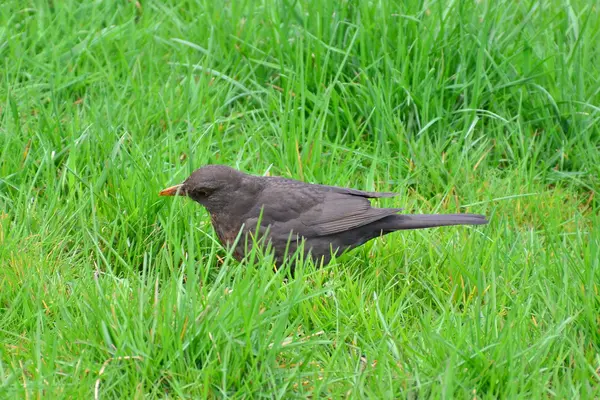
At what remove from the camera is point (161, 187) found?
161 inches

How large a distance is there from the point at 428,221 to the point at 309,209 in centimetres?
53

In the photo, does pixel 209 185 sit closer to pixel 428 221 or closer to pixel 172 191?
pixel 172 191

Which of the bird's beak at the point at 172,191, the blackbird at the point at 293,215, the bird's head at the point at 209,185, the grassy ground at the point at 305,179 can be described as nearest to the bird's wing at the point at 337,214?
the blackbird at the point at 293,215

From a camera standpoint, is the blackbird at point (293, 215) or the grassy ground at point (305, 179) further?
the blackbird at point (293, 215)

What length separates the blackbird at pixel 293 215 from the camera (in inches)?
157

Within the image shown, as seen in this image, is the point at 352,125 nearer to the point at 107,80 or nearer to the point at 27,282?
the point at 107,80

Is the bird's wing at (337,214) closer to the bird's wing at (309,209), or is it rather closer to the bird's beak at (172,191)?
the bird's wing at (309,209)

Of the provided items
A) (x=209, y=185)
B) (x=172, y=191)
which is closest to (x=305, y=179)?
(x=209, y=185)

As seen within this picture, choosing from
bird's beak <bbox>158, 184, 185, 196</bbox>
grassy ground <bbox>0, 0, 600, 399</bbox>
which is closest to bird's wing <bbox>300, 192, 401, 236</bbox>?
grassy ground <bbox>0, 0, 600, 399</bbox>

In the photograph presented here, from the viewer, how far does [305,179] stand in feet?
15.0

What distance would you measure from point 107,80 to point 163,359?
235 cm

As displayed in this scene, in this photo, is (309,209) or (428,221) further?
(309,209)

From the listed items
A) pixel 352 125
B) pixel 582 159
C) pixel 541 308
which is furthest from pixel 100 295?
pixel 582 159

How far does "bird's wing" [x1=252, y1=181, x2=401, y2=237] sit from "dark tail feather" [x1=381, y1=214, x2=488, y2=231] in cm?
12
